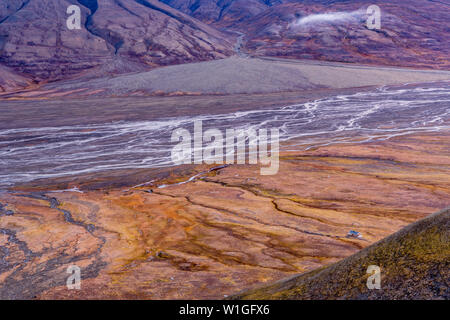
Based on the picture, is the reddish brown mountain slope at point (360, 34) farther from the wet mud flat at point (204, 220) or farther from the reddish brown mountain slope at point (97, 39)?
the wet mud flat at point (204, 220)

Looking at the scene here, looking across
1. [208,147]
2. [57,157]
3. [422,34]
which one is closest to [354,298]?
[208,147]

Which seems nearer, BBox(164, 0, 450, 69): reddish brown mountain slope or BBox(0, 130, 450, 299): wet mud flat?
BBox(0, 130, 450, 299): wet mud flat

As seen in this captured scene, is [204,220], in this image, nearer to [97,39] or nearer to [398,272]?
[398,272]

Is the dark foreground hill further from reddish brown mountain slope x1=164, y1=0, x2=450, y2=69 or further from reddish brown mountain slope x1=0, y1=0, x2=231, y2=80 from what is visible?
reddish brown mountain slope x1=164, y1=0, x2=450, y2=69

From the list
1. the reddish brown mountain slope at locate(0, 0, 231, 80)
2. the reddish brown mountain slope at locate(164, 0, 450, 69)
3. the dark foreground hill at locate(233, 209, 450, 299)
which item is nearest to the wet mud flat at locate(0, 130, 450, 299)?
the dark foreground hill at locate(233, 209, 450, 299)

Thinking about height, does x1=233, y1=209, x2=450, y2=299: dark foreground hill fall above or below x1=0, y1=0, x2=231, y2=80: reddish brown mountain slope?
below

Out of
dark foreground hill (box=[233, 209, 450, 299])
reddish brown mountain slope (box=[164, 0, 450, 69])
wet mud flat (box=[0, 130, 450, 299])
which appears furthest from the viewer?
reddish brown mountain slope (box=[164, 0, 450, 69])

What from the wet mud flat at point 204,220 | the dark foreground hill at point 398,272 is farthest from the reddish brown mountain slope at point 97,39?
the dark foreground hill at point 398,272

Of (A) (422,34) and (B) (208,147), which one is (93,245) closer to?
(B) (208,147)
